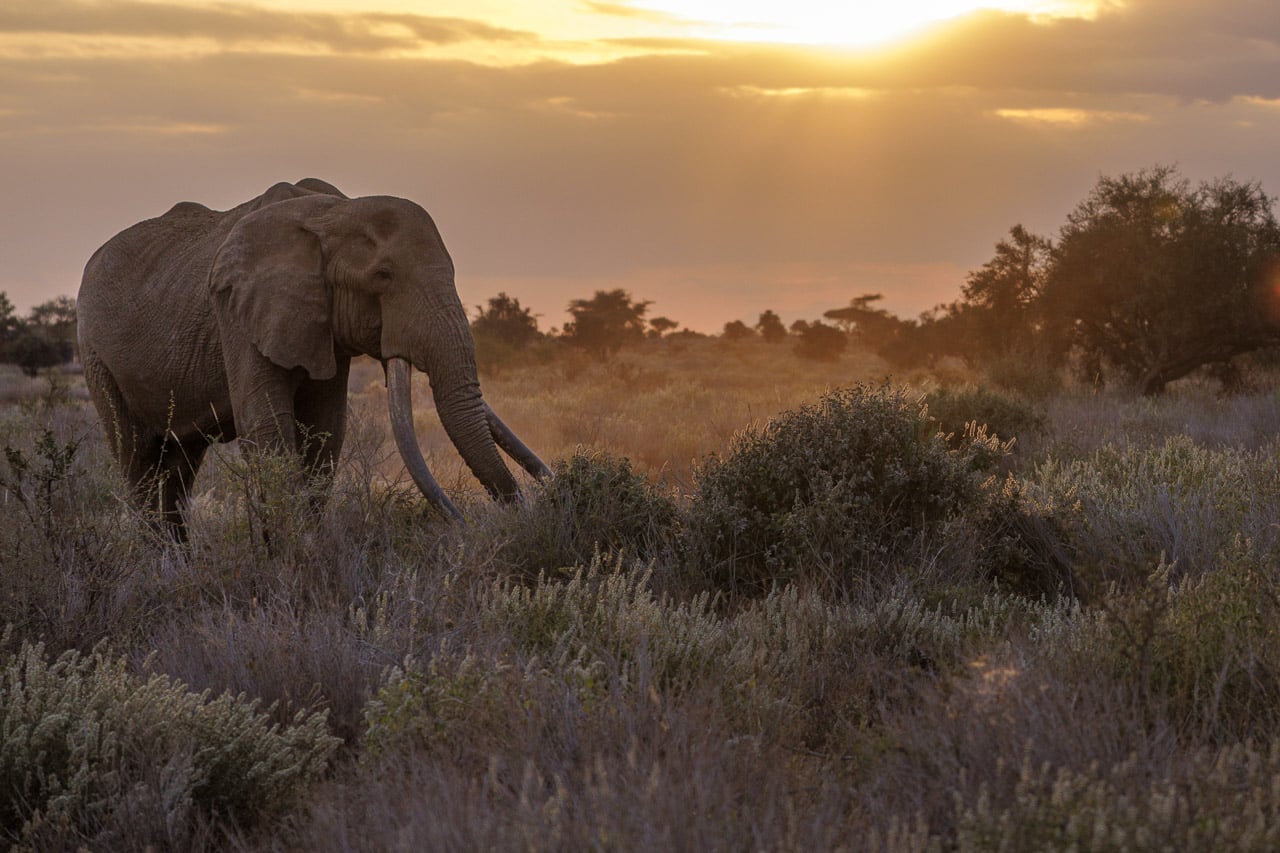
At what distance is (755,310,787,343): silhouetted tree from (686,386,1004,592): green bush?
194 feet

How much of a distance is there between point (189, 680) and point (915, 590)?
3.43 metres

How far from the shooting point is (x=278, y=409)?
7.48 m

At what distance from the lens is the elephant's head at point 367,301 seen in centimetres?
732

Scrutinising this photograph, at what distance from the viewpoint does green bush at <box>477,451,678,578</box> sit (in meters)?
6.70

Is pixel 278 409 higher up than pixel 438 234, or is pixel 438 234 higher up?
pixel 438 234

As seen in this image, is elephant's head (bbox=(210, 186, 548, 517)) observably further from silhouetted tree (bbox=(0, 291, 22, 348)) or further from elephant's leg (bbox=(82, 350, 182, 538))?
silhouetted tree (bbox=(0, 291, 22, 348))

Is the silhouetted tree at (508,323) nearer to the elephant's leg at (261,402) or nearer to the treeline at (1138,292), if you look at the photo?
the treeline at (1138,292)

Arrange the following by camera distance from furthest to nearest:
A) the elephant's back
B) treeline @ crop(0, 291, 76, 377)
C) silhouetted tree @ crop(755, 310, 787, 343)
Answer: silhouetted tree @ crop(755, 310, 787, 343)
treeline @ crop(0, 291, 76, 377)
the elephant's back

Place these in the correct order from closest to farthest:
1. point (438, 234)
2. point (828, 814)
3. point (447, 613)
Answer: point (828, 814), point (447, 613), point (438, 234)

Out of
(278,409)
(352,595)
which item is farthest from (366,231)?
(352,595)

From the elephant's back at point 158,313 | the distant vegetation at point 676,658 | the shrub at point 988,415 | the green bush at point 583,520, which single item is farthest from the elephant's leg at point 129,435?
the shrub at point 988,415

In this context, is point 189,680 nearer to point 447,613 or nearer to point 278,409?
point 447,613

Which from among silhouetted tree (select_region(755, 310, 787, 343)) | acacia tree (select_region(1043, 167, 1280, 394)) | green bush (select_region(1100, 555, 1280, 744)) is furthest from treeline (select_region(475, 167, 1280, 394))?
silhouetted tree (select_region(755, 310, 787, 343))

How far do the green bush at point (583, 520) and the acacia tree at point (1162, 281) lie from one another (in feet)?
56.9
